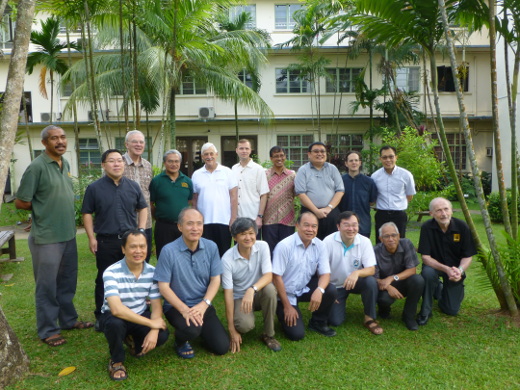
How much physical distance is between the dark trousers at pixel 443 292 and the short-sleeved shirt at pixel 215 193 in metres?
2.36

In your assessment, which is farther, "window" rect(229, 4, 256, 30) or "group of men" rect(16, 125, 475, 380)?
"window" rect(229, 4, 256, 30)

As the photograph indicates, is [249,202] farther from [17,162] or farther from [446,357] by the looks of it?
[17,162]

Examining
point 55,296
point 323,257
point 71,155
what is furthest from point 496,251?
point 71,155

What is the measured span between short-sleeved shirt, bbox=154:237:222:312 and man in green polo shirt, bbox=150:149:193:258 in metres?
1.28

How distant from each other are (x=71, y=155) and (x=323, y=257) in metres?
17.6

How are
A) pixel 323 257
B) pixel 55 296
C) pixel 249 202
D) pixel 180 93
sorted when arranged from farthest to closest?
pixel 180 93, pixel 249 202, pixel 323 257, pixel 55 296

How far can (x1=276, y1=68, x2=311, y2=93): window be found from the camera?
64.3 feet

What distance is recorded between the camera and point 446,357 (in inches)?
154

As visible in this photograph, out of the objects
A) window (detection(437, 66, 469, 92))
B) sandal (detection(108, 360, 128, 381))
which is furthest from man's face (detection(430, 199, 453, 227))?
window (detection(437, 66, 469, 92))

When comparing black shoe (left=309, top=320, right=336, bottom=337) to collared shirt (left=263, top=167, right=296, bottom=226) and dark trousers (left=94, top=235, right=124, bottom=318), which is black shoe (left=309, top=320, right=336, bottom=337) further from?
dark trousers (left=94, top=235, right=124, bottom=318)

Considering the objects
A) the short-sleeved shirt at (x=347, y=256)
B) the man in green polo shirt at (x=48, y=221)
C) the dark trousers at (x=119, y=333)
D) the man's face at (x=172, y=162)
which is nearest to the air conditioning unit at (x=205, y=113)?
the man's face at (x=172, y=162)

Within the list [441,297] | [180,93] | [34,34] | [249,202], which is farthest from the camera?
[180,93]

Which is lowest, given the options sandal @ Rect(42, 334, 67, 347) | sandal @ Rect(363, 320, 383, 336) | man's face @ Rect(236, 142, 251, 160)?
sandal @ Rect(363, 320, 383, 336)

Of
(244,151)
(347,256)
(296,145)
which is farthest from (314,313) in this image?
(296,145)
